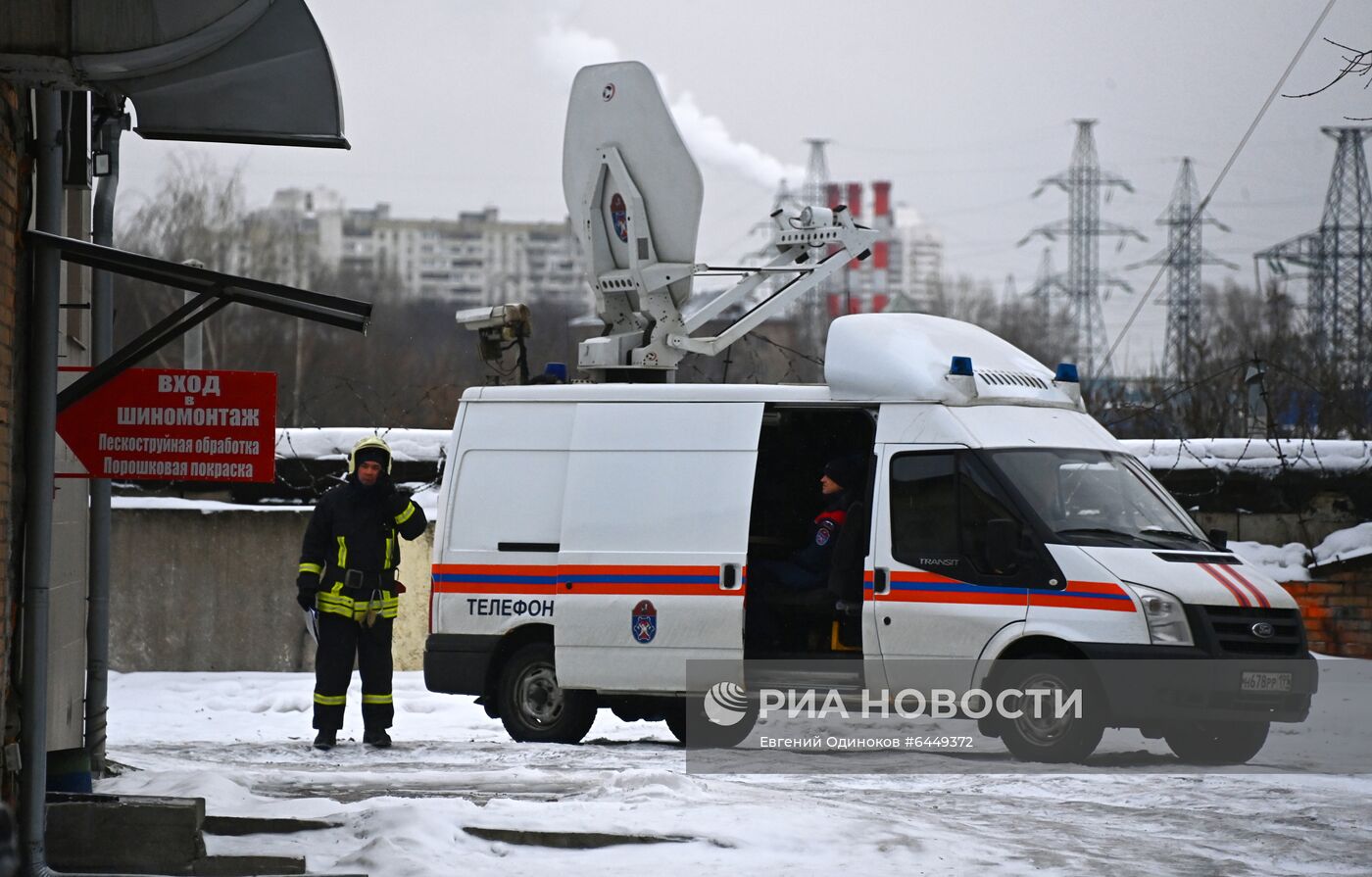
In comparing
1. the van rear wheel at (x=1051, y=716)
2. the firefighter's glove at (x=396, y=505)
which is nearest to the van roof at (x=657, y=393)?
the firefighter's glove at (x=396, y=505)

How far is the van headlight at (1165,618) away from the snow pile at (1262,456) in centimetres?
530

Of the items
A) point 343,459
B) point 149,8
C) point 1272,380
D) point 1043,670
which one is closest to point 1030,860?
point 1043,670

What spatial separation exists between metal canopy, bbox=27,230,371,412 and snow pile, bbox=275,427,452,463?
28.6 feet

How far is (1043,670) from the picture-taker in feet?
32.4

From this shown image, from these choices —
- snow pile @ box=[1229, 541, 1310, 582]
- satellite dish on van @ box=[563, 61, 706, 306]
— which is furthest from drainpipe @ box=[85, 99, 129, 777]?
snow pile @ box=[1229, 541, 1310, 582]

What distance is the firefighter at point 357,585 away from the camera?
10812mm

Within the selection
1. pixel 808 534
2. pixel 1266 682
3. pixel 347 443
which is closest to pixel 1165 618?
pixel 1266 682

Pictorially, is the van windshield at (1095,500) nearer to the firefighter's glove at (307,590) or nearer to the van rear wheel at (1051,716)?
the van rear wheel at (1051,716)

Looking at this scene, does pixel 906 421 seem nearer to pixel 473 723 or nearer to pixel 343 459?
pixel 473 723

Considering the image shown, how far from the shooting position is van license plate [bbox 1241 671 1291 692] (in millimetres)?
9570

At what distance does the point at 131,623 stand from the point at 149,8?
32.3 ft

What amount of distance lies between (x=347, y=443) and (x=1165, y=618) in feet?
26.8

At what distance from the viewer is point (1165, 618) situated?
9602 millimetres

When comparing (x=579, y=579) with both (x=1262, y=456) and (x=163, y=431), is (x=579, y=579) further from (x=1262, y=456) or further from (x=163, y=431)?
(x=1262, y=456)
